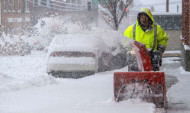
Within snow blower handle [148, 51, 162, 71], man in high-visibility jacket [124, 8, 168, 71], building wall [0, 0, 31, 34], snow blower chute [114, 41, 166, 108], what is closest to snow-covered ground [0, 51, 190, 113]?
snow blower chute [114, 41, 166, 108]

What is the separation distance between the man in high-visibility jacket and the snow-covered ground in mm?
885

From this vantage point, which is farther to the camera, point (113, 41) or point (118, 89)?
point (113, 41)

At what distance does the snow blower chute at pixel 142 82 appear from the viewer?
676 cm

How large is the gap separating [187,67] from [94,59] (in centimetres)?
488

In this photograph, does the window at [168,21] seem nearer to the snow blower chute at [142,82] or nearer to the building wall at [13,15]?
the snow blower chute at [142,82]

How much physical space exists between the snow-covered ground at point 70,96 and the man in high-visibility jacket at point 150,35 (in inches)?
34.9

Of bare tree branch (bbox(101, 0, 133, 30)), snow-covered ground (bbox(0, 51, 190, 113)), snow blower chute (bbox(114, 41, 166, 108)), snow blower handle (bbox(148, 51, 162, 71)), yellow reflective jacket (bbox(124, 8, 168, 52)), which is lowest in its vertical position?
snow-covered ground (bbox(0, 51, 190, 113))

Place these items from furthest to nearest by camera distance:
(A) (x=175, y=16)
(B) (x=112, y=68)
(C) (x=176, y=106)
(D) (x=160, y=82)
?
(A) (x=175, y=16) → (B) (x=112, y=68) → (C) (x=176, y=106) → (D) (x=160, y=82)

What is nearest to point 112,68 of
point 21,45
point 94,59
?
point 94,59

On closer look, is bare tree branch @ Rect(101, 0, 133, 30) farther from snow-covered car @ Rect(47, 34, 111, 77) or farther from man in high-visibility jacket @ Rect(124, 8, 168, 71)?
man in high-visibility jacket @ Rect(124, 8, 168, 71)

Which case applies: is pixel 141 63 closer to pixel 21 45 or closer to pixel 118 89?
pixel 118 89

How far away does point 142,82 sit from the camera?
6.82 m

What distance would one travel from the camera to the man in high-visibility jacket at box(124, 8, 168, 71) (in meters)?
7.06

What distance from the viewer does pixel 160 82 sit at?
6.85 meters
